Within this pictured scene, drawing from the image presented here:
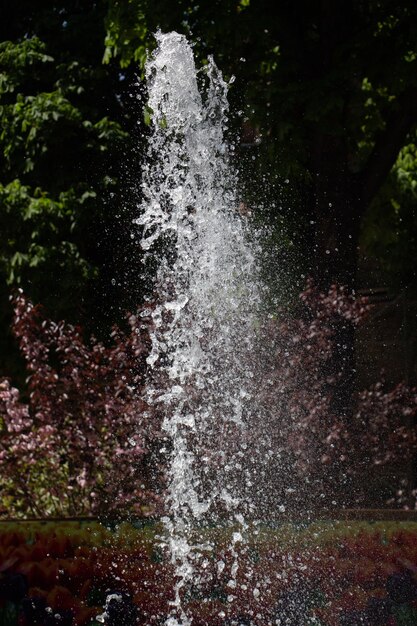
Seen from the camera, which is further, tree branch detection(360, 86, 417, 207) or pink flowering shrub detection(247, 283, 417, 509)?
tree branch detection(360, 86, 417, 207)

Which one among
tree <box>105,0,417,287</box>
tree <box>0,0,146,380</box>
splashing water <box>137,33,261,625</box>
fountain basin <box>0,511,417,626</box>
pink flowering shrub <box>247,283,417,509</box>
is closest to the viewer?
fountain basin <box>0,511,417,626</box>

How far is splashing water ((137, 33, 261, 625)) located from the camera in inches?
286

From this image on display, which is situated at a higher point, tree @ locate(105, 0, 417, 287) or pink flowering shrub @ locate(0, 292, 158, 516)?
tree @ locate(105, 0, 417, 287)

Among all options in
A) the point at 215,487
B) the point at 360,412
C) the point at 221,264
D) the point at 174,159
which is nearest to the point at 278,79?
the point at 174,159

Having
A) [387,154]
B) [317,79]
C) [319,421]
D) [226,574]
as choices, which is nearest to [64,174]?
[317,79]

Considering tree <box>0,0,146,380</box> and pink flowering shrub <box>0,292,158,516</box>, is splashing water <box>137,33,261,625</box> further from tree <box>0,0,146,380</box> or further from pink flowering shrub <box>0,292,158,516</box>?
tree <box>0,0,146,380</box>

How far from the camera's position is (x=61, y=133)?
35.0 feet

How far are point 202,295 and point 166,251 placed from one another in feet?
11.2

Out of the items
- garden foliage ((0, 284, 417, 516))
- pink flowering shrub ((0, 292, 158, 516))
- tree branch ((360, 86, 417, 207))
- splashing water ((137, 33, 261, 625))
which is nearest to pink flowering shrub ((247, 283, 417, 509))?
garden foliage ((0, 284, 417, 516))

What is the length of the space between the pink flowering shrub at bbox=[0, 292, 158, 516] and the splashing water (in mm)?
226

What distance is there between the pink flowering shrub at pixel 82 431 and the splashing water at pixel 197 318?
0.23 metres

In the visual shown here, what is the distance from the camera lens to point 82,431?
25.4 feet

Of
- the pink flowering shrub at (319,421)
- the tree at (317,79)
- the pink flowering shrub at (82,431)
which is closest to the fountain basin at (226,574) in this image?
the pink flowering shrub at (82,431)

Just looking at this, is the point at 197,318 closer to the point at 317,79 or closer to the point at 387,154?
the point at 317,79
